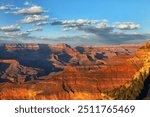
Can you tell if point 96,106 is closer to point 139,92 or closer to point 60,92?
point 139,92

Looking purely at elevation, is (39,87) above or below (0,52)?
above

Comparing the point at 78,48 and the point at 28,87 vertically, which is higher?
the point at 28,87

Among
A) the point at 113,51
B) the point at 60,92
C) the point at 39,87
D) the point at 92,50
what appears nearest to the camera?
the point at 60,92

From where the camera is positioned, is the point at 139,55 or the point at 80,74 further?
the point at 80,74

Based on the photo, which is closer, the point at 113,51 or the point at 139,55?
the point at 139,55

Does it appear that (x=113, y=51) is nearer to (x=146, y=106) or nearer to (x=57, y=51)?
(x=57, y=51)

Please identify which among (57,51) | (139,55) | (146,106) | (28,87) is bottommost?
(57,51)

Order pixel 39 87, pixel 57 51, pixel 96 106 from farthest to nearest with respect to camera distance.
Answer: pixel 57 51
pixel 39 87
pixel 96 106

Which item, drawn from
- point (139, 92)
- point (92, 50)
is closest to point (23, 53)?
point (92, 50)

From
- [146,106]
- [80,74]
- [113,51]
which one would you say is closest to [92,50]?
[113,51]
